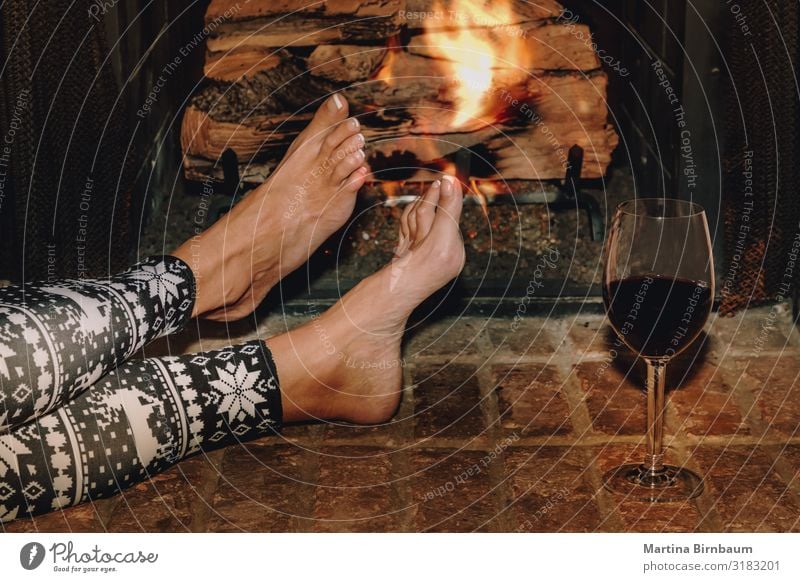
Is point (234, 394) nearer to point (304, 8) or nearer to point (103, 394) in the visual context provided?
point (103, 394)

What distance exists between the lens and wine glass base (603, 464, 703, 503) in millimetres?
1193

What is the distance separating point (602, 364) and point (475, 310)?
25 centimetres

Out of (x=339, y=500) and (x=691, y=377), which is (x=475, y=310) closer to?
(x=691, y=377)

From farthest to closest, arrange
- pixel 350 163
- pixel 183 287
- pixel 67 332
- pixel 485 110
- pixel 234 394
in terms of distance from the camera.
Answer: pixel 485 110 < pixel 350 163 < pixel 183 287 < pixel 234 394 < pixel 67 332

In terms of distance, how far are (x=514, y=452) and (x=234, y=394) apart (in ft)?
1.15

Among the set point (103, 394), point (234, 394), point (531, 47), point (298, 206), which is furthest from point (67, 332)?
point (531, 47)

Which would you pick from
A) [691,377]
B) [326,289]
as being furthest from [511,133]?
[691,377]

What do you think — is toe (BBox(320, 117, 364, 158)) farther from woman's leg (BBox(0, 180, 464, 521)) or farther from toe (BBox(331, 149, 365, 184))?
woman's leg (BBox(0, 180, 464, 521))

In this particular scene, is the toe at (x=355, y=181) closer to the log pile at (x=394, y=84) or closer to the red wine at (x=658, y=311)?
the log pile at (x=394, y=84)

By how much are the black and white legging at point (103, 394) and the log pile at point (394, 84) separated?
440mm

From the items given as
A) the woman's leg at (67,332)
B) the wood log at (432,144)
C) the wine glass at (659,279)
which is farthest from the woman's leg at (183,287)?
the wine glass at (659,279)

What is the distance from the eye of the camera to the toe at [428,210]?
57.5 inches

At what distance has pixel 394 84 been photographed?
1.66 metres

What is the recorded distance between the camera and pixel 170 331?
136cm
